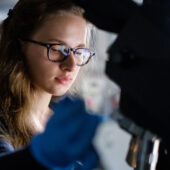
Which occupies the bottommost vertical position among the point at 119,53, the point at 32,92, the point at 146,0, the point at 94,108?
the point at 32,92

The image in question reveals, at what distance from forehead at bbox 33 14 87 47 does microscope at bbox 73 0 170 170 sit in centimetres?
55

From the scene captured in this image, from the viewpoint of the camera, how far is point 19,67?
1.36 m

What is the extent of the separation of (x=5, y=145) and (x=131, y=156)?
1.54 ft

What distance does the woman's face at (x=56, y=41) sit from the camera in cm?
124

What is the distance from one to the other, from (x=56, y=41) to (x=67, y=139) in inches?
26.1

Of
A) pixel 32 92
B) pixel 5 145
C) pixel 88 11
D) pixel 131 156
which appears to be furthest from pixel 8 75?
pixel 131 156

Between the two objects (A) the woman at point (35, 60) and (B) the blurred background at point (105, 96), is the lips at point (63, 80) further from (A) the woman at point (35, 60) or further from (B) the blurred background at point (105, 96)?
(B) the blurred background at point (105, 96)

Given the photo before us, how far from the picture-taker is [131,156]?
0.73 metres

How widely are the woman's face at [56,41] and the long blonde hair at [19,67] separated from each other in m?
0.05

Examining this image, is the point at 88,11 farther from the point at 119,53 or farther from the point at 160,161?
the point at 160,161

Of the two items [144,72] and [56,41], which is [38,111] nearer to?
[56,41]

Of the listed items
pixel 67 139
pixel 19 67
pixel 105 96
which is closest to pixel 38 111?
pixel 19 67

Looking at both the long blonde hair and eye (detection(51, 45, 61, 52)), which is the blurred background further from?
the long blonde hair

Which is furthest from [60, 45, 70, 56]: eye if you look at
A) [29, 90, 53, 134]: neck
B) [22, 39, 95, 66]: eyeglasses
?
[29, 90, 53, 134]: neck
